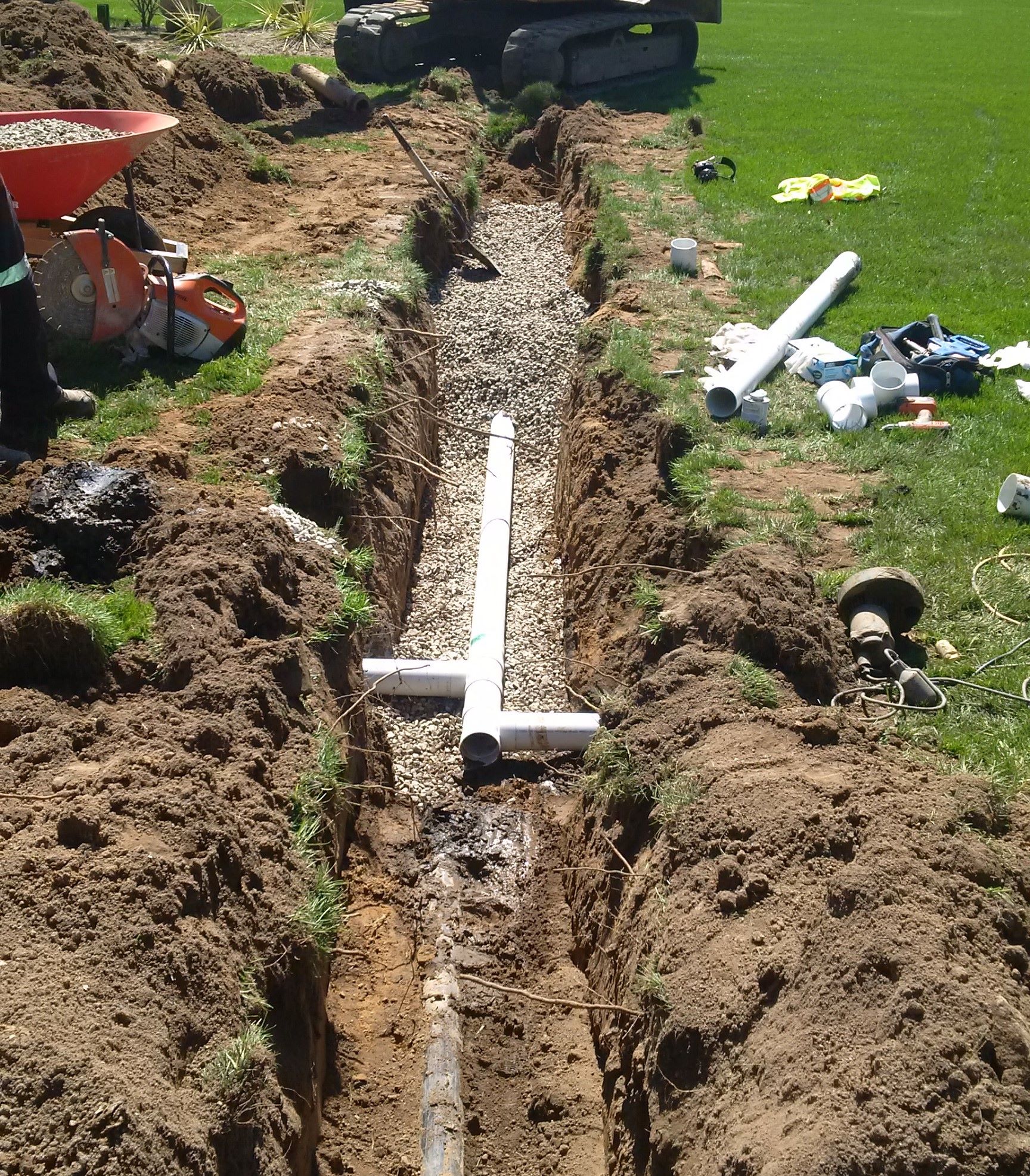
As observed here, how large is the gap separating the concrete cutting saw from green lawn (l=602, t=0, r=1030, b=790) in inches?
143

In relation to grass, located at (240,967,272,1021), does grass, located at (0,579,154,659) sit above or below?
above

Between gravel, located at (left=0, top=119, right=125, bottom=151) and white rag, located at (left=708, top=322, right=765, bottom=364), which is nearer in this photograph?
gravel, located at (left=0, top=119, right=125, bottom=151)

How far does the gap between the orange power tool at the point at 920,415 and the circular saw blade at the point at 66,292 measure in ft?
19.1

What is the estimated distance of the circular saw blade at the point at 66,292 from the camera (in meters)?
7.44

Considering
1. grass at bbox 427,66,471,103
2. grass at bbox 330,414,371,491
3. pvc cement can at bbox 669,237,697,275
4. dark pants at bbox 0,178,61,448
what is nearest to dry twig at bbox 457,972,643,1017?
grass at bbox 330,414,371,491

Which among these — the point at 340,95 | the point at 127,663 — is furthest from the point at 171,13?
the point at 127,663

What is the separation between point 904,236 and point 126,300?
27.7 feet

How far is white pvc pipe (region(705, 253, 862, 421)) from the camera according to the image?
26.3ft

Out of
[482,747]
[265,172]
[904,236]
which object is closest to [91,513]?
[482,747]

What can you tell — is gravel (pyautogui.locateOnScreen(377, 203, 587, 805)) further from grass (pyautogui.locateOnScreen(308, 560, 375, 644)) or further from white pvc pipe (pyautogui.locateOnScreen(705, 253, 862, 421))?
white pvc pipe (pyautogui.locateOnScreen(705, 253, 862, 421))

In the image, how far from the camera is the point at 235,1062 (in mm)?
3580

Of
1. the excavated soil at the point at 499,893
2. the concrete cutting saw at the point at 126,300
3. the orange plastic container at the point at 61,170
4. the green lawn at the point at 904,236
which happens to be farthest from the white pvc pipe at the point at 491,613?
the orange plastic container at the point at 61,170

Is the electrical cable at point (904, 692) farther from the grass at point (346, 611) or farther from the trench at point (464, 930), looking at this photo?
the grass at point (346, 611)

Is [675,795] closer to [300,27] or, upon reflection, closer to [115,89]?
[115,89]
